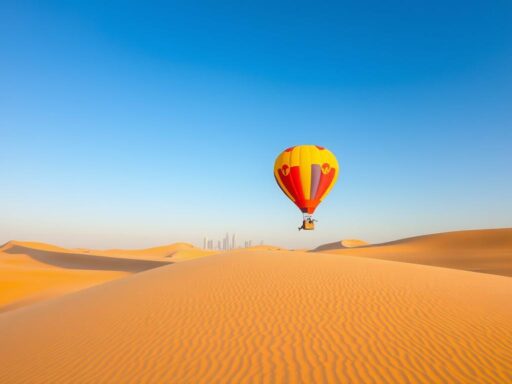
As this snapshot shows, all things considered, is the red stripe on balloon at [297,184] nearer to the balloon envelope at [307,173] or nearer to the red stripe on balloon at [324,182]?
the balloon envelope at [307,173]

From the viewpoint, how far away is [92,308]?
8500 millimetres

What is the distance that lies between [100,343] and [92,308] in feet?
9.75

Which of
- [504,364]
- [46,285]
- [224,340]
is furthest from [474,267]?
[46,285]

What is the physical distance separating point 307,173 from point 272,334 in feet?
65.8

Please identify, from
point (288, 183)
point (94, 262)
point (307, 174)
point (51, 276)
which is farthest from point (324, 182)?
point (94, 262)

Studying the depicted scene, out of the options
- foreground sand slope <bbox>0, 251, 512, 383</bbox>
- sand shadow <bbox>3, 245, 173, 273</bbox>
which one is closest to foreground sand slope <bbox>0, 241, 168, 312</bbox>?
sand shadow <bbox>3, 245, 173, 273</bbox>

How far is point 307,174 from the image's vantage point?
24984mm

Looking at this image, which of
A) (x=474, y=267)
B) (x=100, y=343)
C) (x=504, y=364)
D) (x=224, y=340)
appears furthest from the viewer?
(x=474, y=267)

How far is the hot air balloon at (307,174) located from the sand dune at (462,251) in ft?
42.1

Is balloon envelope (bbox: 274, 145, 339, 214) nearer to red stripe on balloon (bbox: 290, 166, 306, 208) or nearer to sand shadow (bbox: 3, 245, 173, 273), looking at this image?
red stripe on balloon (bbox: 290, 166, 306, 208)

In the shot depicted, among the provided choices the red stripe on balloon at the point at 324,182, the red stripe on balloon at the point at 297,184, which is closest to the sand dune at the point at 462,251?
the red stripe on balloon at the point at 324,182

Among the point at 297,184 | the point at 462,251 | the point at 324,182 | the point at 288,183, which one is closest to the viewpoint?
the point at 297,184

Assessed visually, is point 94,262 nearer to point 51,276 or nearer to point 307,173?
point 51,276

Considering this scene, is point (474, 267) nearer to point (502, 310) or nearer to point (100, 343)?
point (502, 310)
